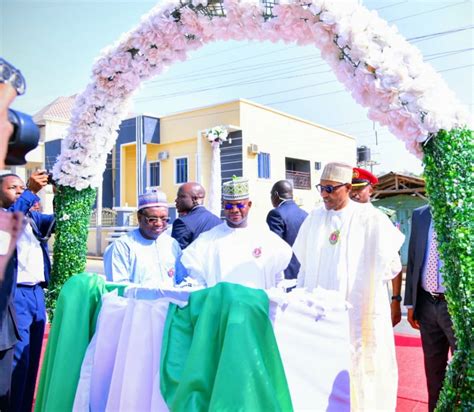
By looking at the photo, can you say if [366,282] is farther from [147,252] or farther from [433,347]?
[147,252]

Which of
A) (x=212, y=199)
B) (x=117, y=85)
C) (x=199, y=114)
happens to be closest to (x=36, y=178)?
(x=117, y=85)

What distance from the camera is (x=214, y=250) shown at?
3398 mm

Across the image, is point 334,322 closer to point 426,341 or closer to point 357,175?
point 426,341

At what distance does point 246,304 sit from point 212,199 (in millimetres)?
9878

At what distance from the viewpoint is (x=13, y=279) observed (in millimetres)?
3033

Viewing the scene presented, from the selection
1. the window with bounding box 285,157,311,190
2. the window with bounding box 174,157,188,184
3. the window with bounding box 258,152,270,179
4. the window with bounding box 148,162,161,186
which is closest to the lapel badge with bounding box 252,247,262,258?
the window with bounding box 258,152,270,179

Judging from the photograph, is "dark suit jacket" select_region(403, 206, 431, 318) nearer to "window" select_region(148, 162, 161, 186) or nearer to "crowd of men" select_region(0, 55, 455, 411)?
"crowd of men" select_region(0, 55, 455, 411)

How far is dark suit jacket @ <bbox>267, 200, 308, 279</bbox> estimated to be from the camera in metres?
4.58

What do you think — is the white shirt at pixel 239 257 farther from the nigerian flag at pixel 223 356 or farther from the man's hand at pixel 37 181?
the man's hand at pixel 37 181

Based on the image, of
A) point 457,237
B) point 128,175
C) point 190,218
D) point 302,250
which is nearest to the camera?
point 457,237

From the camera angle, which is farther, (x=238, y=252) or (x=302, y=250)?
(x=302, y=250)

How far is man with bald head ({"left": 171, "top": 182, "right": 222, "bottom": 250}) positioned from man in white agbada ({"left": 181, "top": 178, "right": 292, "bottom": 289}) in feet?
3.75

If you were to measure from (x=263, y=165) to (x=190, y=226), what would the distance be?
50.8 ft

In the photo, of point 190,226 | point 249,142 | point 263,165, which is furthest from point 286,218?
point 263,165
